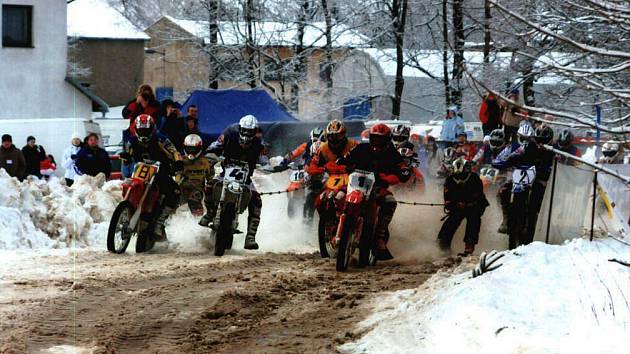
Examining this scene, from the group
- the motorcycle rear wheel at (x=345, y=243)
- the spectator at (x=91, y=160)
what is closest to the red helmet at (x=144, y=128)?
the motorcycle rear wheel at (x=345, y=243)

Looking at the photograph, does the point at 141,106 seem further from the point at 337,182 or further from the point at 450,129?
the point at 450,129

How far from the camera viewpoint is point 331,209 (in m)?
14.8

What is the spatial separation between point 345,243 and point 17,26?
1216 inches

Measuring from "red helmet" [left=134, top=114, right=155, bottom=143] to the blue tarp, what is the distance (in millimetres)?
13148

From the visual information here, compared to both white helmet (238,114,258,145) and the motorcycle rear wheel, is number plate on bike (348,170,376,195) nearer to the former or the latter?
the motorcycle rear wheel

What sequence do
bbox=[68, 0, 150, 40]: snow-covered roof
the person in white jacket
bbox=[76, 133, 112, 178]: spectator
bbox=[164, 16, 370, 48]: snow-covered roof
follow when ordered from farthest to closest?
bbox=[68, 0, 150, 40]: snow-covered roof < bbox=[164, 16, 370, 48]: snow-covered roof < the person in white jacket < bbox=[76, 133, 112, 178]: spectator

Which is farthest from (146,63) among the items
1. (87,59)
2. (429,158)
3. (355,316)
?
(355,316)

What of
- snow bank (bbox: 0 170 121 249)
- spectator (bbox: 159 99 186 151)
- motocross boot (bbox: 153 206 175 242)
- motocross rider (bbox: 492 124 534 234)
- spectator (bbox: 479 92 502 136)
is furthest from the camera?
spectator (bbox: 479 92 502 136)

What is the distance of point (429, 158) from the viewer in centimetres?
2716

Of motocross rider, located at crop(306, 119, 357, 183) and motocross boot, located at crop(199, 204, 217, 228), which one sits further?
motocross boot, located at crop(199, 204, 217, 228)

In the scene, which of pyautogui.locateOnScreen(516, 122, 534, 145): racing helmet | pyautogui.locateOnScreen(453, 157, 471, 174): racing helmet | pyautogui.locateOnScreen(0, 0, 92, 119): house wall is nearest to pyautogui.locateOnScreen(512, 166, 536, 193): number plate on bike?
pyautogui.locateOnScreen(516, 122, 534, 145): racing helmet

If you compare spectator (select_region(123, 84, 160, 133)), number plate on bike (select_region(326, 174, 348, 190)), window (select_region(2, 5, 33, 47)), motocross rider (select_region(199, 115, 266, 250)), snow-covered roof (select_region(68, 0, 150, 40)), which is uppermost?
snow-covered roof (select_region(68, 0, 150, 40))

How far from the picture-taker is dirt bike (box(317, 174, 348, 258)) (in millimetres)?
14602

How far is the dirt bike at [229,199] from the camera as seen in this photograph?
15.4 metres
